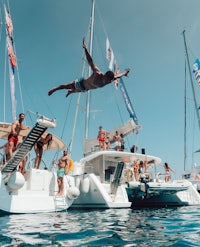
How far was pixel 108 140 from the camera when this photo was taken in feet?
46.9

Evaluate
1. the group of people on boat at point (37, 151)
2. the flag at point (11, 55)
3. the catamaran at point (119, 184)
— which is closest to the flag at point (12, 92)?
the flag at point (11, 55)

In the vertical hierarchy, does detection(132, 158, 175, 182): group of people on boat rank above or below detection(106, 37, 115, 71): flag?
below

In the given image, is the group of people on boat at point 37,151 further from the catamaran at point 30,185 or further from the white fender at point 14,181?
the white fender at point 14,181

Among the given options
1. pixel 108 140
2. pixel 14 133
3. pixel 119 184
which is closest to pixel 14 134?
pixel 14 133

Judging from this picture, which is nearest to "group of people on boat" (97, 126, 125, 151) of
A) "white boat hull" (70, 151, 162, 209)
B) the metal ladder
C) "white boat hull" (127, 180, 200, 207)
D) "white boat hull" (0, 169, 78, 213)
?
"white boat hull" (70, 151, 162, 209)

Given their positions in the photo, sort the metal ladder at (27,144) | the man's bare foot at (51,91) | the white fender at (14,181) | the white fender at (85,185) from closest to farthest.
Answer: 1. the metal ladder at (27,144)
2. the white fender at (14,181)
3. the man's bare foot at (51,91)
4. the white fender at (85,185)

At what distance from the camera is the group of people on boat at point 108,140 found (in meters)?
14.0

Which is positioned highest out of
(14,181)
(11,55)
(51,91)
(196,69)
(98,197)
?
(196,69)

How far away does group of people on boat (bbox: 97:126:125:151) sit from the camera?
14.0 metres

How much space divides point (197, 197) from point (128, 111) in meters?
7.33

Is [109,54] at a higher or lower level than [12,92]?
higher

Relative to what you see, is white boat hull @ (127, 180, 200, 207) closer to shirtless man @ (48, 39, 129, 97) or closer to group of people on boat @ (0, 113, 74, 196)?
group of people on boat @ (0, 113, 74, 196)

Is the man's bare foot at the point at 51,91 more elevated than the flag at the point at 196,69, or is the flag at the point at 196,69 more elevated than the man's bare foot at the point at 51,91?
the flag at the point at 196,69

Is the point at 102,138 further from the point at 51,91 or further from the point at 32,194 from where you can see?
the point at 51,91
